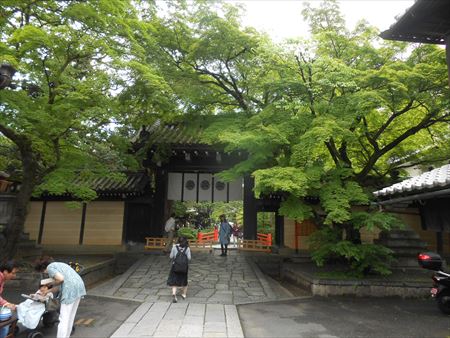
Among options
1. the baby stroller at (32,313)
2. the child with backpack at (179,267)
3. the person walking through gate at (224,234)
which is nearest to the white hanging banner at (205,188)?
the person walking through gate at (224,234)

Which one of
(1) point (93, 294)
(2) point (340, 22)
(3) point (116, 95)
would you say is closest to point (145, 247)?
(1) point (93, 294)

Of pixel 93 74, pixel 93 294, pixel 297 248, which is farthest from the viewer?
pixel 297 248

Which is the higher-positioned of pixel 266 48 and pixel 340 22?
pixel 340 22

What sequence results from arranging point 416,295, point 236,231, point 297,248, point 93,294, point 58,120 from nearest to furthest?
point 58,120 → point 93,294 → point 416,295 → point 297,248 → point 236,231

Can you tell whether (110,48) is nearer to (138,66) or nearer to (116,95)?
(138,66)

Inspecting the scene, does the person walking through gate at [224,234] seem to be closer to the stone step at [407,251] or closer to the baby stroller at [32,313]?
the stone step at [407,251]

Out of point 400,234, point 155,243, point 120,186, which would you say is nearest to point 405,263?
point 400,234

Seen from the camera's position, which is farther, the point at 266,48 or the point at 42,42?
the point at 266,48

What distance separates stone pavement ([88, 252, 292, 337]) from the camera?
7.09m

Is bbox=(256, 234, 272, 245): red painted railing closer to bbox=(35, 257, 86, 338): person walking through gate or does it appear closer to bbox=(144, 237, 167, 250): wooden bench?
bbox=(144, 237, 167, 250): wooden bench

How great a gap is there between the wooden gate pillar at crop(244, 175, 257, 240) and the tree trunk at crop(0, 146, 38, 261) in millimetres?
10157

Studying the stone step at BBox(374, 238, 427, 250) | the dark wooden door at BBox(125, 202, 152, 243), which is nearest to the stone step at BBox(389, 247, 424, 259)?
the stone step at BBox(374, 238, 427, 250)

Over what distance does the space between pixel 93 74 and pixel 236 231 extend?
72.5 ft

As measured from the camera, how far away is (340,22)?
1280 centimetres
